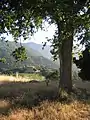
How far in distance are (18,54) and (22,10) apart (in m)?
5.93

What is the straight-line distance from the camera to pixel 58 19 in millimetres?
20422

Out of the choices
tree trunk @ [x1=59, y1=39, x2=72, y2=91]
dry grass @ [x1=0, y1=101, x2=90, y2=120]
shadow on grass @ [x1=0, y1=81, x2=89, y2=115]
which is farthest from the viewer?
tree trunk @ [x1=59, y1=39, x2=72, y2=91]

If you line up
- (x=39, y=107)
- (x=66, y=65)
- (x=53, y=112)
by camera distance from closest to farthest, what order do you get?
(x=53, y=112) → (x=39, y=107) → (x=66, y=65)

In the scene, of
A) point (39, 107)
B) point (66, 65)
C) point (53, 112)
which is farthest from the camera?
point (66, 65)

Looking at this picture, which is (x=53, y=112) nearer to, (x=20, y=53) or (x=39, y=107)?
(x=39, y=107)

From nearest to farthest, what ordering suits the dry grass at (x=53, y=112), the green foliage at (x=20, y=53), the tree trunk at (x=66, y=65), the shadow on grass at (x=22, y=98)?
the dry grass at (x=53, y=112) < the shadow on grass at (x=22, y=98) < the tree trunk at (x=66, y=65) < the green foliage at (x=20, y=53)

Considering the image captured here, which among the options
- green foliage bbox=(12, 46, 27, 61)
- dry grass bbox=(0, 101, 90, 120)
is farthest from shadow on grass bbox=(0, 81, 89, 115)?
green foliage bbox=(12, 46, 27, 61)

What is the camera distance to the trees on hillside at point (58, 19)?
19391mm

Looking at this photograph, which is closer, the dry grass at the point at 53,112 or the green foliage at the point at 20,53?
the dry grass at the point at 53,112

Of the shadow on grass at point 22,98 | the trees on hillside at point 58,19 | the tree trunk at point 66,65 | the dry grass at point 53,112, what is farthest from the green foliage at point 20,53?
the dry grass at point 53,112

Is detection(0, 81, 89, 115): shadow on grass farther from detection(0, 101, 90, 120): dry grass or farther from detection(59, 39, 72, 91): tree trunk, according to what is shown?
detection(59, 39, 72, 91): tree trunk

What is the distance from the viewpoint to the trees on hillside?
63.6 feet

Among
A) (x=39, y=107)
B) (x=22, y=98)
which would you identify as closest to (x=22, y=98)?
(x=22, y=98)

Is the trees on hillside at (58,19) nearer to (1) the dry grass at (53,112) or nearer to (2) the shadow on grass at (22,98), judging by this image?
(2) the shadow on grass at (22,98)
